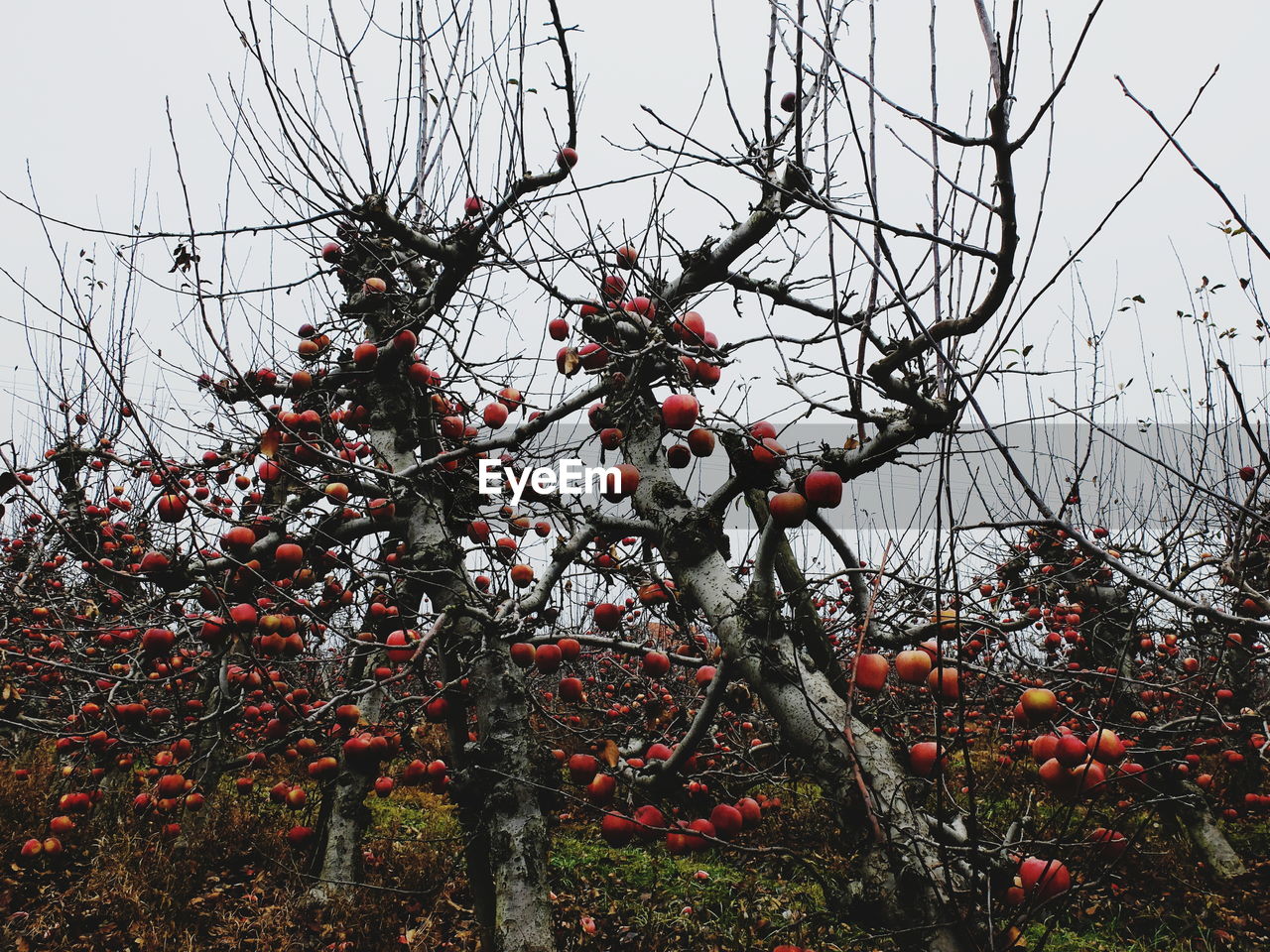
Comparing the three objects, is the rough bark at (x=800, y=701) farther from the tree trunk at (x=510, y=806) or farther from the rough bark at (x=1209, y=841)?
the rough bark at (x=1209, y=841)

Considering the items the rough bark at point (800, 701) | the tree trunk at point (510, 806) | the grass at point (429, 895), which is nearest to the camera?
the rough bark at point (800, 701)

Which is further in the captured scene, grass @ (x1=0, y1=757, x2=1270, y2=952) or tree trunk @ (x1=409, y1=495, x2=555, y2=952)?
grass @ (x1=0, y1=757, x2=1270, y2=952)

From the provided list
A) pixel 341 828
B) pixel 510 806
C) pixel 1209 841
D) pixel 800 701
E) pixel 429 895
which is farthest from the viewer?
pixel 1209 841

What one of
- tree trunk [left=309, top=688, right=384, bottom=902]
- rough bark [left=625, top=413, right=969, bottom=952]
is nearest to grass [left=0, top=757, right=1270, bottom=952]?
tree trunk [left=309, top=688, right=384, bottom=902]

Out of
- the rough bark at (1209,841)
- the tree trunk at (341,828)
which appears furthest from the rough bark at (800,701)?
the rough bark at (1209,841)

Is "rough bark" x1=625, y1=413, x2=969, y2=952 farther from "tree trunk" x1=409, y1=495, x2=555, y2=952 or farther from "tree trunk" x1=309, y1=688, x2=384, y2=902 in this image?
"tree trunk" x1=309, y1=688, x2=384, y2=902

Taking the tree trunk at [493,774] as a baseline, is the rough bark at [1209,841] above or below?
below

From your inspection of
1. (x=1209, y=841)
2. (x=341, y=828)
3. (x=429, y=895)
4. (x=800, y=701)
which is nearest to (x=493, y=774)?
(x=800, y=701)

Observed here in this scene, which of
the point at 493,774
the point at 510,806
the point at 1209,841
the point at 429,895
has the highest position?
the point at 493,774

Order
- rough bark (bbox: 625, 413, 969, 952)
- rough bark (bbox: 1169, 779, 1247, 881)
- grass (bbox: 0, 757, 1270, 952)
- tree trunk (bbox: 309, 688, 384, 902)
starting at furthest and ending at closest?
rough bark (bbox: 1169, 779, 1247, 881) < tree trunk (bbox: 309, 688, 384, 902) < grass (bbox: 0, 757, 1270, 952) < rough bark (bbox: 625, 413, 969, 952)

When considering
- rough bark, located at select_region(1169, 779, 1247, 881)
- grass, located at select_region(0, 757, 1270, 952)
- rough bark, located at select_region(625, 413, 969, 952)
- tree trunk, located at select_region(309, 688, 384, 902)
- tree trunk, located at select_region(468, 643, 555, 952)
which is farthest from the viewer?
rough bark, located at select_region(1169, 779, 1247, 881)

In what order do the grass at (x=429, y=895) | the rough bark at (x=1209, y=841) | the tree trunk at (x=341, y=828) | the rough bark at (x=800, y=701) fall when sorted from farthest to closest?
the rough bark at (x=1209, y=841), the tree trunk at (x=341, y=828), the grass at (x=429, y=895), the rough bark at (x=800, y=701)

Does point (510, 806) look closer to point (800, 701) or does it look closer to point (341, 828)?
point (800, 701)

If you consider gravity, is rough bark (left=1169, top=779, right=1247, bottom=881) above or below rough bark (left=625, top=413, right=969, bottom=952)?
below
